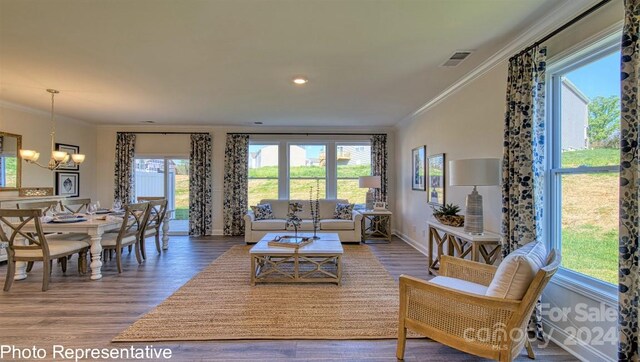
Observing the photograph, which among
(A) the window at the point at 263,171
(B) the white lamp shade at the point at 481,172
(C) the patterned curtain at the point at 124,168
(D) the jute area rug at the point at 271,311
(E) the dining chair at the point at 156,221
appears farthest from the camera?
(A) the window at the point at 263,171

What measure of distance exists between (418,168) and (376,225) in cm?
179

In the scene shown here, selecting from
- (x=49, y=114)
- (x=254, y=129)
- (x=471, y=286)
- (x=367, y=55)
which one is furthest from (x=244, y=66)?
(x=49, y=114)

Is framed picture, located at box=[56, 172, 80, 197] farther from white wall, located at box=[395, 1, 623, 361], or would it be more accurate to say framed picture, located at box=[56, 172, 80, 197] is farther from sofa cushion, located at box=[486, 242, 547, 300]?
sofa cushion, located at box=[486, 242, 547, 300]

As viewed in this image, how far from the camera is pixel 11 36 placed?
8.75 ft

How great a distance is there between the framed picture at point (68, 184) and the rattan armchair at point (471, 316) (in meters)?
7.02

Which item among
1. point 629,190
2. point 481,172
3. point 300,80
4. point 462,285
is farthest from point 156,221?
point 629,190

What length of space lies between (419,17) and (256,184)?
5.72 m

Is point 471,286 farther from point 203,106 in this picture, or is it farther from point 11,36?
point 203,106

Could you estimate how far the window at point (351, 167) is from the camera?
24.3ft

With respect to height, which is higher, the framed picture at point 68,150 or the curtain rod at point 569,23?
the curtain rod at point 569,23

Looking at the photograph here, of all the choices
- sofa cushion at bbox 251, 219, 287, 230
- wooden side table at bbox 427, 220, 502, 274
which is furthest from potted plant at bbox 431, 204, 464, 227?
sofa cushion at bbox 251, 219, 287, 230

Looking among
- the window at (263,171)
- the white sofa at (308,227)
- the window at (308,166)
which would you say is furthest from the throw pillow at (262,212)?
the window at (308,166)

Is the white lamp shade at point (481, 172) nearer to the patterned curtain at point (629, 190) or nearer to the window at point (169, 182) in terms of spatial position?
the patterned curtain at point (629, 190)

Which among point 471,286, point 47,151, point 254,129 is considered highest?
point 254,129
